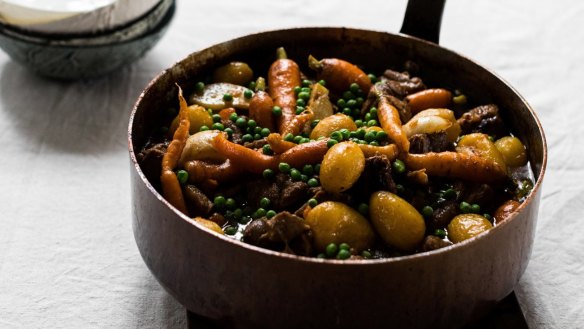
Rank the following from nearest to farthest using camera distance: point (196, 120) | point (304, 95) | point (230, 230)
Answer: point (230, 230), point (196, 120), point (304, 95)

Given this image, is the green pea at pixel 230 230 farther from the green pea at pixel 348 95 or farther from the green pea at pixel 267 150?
the green pea at pixel 348 95

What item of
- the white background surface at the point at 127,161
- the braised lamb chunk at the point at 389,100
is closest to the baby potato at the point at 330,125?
the braised lamb chunk at the point at 389,100

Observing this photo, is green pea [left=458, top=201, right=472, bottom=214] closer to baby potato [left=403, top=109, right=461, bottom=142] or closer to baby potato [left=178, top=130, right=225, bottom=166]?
baby potato [left=403, top=109, right=461, bottom=142]

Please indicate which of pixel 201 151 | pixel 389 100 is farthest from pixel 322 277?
pixel 389 100

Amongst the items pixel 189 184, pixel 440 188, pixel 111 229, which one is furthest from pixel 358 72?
pixel 111 229

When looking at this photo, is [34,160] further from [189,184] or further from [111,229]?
[189,184]

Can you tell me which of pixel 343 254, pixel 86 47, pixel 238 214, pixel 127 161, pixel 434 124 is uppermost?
pixel 434 124

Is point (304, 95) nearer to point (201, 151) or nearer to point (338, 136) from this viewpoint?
point (338, 136)
